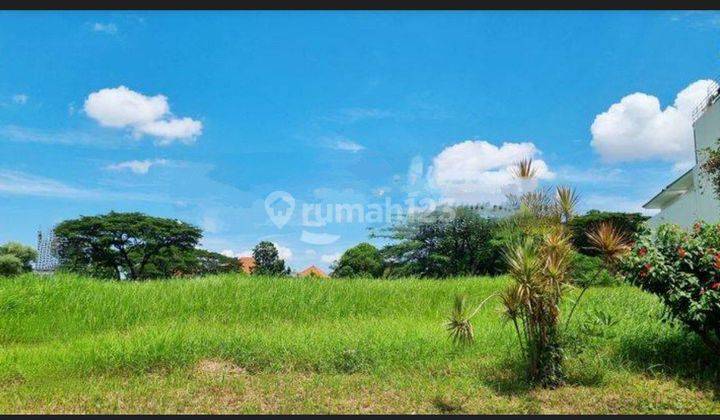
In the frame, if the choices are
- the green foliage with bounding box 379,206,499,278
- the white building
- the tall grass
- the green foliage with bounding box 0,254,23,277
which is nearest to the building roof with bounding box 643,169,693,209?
the white building

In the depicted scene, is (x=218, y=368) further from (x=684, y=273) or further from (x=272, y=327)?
(x=684, y=273)

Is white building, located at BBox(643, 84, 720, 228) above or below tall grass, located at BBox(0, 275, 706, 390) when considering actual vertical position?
above

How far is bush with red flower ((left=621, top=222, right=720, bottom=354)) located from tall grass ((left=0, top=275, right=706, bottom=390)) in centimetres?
93

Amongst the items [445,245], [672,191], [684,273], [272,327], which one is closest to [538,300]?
[684,273]

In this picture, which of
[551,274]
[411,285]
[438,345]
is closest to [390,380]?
[438,345]

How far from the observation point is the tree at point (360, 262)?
37.8 m

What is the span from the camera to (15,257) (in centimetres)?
3812

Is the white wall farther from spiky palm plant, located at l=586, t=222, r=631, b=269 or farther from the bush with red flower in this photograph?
spiky palm plant, located at l=586, t=222, r=631, b=269

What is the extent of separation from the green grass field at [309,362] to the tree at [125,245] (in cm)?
2974

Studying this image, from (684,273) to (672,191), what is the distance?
105ft

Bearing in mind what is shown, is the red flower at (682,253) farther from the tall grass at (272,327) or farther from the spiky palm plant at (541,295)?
the spiky palm plant at (541,295)

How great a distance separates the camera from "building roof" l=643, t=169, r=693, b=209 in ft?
112

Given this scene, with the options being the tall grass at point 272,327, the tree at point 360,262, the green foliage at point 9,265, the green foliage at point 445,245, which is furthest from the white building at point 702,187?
the green foliage at point 9,265

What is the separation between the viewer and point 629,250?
25.6 ft
